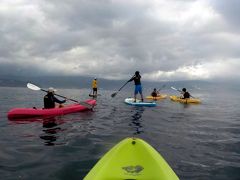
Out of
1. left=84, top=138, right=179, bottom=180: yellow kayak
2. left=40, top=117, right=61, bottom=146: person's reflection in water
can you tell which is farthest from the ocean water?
left=84, top=138, right=179, bottom=180: yellow kayak

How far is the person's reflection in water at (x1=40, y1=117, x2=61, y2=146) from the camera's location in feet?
38.8

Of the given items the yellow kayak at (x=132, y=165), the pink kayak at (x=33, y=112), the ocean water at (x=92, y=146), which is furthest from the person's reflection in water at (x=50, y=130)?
the yellow kayak at (x=132, y=165)

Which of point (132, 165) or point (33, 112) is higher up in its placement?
point (33, 112)

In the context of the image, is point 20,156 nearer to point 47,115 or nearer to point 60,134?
point 60,134

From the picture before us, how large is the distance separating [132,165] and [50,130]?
835 centimetres

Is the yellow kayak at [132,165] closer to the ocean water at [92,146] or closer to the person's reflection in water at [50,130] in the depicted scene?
the ocean water at [92,146]

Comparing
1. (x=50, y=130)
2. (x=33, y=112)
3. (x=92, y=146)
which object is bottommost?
(x=92, y=146)

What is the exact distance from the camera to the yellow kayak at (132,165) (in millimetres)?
6504

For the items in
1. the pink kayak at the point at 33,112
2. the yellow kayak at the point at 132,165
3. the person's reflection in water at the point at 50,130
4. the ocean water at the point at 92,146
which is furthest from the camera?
the pink kayak at the point at 33,112

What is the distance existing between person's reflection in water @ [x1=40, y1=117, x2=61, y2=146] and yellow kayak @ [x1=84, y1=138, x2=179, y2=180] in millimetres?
4850

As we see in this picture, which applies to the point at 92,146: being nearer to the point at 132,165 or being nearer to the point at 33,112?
the point at 132,165

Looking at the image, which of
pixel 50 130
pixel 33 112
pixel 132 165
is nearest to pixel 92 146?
pixel 50 130

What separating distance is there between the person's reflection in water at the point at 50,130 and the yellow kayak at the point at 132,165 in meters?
4.85

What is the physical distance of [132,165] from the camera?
7043mm
